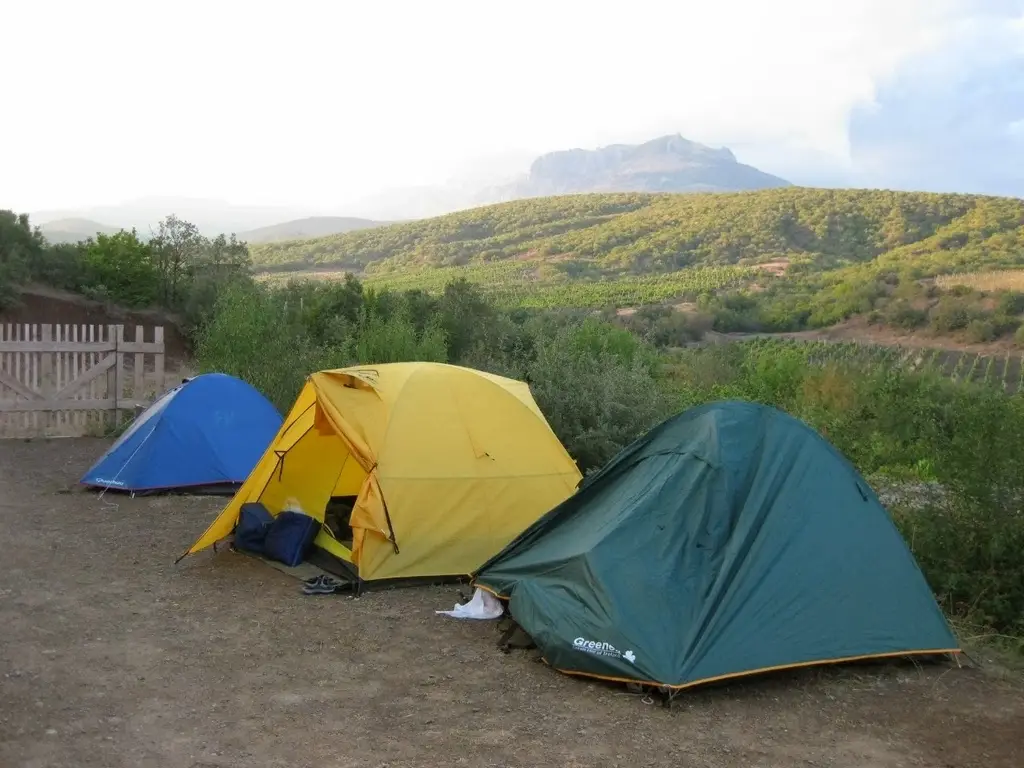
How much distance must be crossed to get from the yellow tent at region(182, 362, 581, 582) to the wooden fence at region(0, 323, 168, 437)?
6.93m

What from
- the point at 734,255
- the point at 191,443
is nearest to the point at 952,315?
the point at 734,255

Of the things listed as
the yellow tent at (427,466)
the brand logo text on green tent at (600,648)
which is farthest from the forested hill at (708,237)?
the brand logo text on green tent at (600,648)

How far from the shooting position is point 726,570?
5.60m

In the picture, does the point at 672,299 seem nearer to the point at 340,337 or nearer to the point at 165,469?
the point at 340,337

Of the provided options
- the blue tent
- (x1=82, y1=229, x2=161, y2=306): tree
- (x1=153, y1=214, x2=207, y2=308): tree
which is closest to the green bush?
(x1=153, y1=214, x2=207, y2=308): tree

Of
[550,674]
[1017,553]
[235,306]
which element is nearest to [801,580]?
[550,674]

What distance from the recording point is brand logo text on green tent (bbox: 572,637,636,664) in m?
5.31

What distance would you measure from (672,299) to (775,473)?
45.5 m

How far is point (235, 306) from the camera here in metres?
14.9

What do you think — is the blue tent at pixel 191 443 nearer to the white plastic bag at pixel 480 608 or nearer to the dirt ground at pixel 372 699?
the dirt ground at pixel 372 699

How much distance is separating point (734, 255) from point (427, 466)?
2265 inches

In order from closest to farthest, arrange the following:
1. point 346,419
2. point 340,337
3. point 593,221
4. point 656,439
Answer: point 656,439 → point 346,419 → point 340,337 → point 593,221

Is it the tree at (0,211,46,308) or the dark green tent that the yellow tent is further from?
the tree at (0,211,46,308)

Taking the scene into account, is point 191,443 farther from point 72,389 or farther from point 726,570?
point 726,570
